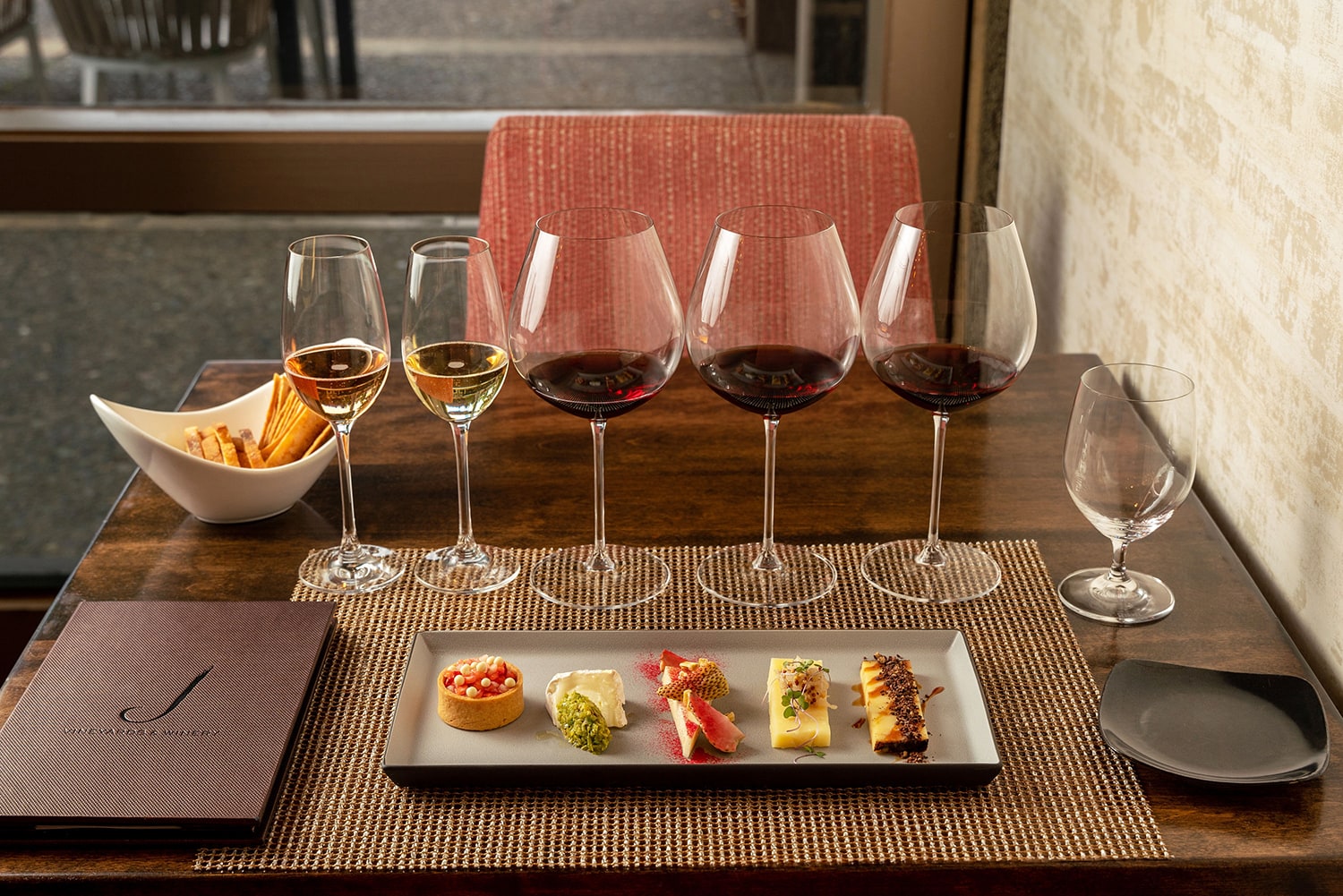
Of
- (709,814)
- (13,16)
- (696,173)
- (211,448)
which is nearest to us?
(709,814)

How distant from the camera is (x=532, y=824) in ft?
2.47

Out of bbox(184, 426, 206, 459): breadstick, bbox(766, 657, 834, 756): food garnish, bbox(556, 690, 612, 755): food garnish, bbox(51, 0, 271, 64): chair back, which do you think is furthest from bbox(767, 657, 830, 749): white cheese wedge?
bbox(51, 0, 271, 64): chair back

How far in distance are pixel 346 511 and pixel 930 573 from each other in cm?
47

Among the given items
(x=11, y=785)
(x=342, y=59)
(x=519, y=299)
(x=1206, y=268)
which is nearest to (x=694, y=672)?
(x=519, y=299)

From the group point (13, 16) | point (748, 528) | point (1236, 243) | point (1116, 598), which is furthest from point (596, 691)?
point (13, 16)

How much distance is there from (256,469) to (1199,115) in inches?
35.3

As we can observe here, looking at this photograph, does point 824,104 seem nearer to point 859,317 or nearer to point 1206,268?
point 1206,268

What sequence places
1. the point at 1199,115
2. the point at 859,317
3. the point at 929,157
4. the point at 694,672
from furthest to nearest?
the point at 929,157
the point at 1199,115
the point at 859,317
the point at 694,672

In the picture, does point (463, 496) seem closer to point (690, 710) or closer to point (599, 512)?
point (599, 512)

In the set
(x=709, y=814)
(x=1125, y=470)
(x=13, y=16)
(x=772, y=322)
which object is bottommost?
(x=709, y=814)

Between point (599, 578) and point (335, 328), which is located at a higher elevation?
point (335, 328)

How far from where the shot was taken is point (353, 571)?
1021 millimetres

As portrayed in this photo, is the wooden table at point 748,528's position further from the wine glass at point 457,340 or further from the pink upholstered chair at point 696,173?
the pink upholstered chair at point 696,173

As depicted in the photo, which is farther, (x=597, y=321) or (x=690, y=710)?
(x=597, y=321)
